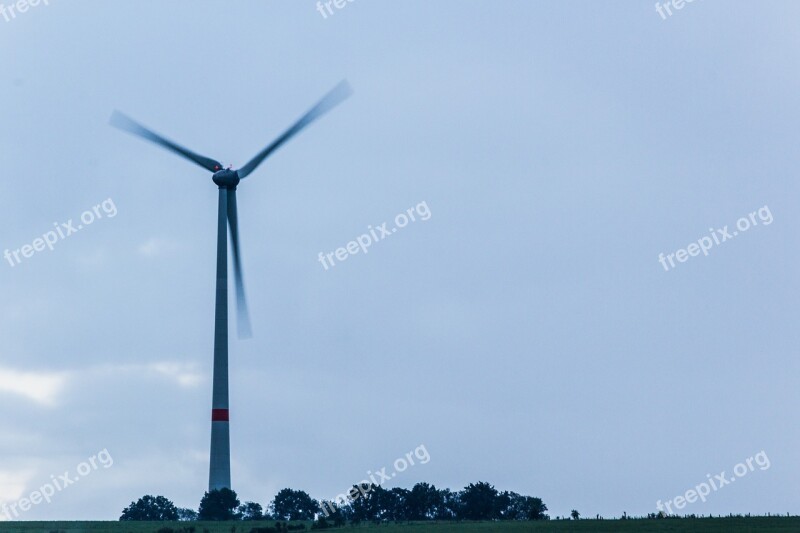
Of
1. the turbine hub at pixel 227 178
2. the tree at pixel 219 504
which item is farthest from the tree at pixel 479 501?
the turbine hub at pixel 227 178

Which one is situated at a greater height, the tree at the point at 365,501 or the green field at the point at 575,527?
the tree at the point at 365,501

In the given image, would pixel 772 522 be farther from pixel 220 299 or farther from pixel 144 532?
pixel 220 299

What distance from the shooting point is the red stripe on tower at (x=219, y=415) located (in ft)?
542

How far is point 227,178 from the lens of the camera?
164 m

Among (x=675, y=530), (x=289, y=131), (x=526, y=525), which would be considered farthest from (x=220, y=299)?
(x=675, y=530)

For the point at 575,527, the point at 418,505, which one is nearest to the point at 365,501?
the point at 418,505

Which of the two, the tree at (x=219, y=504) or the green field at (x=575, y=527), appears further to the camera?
the tree at (x=219, y=504)

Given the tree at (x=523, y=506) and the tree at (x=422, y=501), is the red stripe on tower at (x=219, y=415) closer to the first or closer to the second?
the tree at (x=422, y=501)

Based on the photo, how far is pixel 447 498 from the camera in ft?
600

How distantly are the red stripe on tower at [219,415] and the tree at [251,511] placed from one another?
20068 millimetres

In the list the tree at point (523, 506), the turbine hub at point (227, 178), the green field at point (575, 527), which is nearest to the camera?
the green field at point (575, 527)

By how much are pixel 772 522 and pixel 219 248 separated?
80.6 meters

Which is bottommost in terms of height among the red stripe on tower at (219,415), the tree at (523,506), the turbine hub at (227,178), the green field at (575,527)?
the green field at (575,527)

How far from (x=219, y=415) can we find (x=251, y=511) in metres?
28.8
